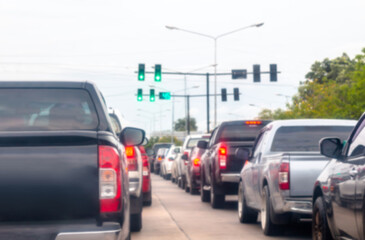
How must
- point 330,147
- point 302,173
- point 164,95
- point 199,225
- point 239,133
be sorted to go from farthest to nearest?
point 164,95 < point 239,133 < point 199,225 < point 302,173 < point 330,147

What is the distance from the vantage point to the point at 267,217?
450 inches

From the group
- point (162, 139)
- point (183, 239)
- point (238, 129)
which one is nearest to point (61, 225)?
point (183, 239)

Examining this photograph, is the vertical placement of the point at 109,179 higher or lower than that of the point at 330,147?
lower

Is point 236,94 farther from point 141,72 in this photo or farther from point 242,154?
point 242,154

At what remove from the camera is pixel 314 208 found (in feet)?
29.6

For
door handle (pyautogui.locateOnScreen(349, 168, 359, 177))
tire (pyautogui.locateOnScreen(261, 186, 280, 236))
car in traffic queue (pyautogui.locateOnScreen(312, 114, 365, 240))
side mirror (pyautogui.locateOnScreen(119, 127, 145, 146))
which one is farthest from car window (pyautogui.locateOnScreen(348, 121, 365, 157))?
tire (pyautogui.locateOnScreen(261, 186, 280, 236))

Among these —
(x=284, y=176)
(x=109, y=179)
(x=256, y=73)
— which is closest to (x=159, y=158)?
(x=256, y=73)

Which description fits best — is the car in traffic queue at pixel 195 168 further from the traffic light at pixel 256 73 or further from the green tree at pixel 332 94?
the green tree at pixel 332 94

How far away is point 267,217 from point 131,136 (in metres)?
3.80

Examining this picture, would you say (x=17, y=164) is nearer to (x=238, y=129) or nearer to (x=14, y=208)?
(x=14, y=208)

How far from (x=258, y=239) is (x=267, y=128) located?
7.10 feet

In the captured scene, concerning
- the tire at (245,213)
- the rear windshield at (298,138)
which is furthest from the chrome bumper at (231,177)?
the rear windshield at (298,138)

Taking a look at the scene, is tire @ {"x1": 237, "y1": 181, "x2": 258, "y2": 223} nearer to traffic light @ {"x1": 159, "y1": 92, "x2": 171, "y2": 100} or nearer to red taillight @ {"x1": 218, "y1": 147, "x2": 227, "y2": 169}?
red taillight @ {"x1": 218, "y1": 147, "x2": 227, "y2": 169}

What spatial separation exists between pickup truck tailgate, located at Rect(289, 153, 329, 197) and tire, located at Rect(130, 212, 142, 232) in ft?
8.36
